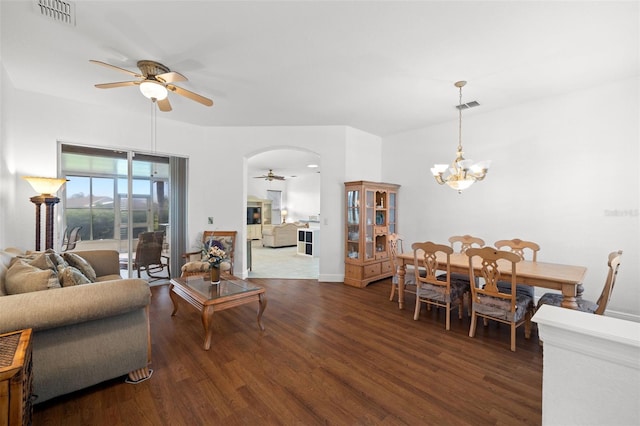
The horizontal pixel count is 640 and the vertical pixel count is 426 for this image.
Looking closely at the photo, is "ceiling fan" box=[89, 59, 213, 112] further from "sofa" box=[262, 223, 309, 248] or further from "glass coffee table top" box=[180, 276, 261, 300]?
"sofa" box=[262, 223, 309, 248]

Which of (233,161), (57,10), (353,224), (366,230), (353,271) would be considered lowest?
(353,271)

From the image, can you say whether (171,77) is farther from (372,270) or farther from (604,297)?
(604,297)

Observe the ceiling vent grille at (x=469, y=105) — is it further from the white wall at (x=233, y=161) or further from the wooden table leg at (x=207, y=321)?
the wooden table leg at (x=207, y=321)

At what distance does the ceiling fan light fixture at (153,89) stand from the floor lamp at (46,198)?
1776mm

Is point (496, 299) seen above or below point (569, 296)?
below

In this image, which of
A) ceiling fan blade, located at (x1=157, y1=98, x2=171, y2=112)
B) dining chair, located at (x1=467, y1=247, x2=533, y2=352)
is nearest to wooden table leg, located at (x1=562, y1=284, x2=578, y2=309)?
dining chair, located at (x1=467, y1=247, x2=533, y2=352)

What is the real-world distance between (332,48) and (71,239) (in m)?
4.67

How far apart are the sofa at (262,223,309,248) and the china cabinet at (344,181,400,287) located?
4408 millimetres

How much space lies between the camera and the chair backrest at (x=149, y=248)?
4.64 m

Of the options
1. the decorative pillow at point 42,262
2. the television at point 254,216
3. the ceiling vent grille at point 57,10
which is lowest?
the decorative pillow at point 42,262

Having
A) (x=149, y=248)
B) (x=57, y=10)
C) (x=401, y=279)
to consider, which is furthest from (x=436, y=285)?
(x=149, y=248)

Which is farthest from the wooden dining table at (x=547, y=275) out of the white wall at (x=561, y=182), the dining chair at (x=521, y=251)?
the white wall at (x=561, y=182)

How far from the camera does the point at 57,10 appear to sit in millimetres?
2170

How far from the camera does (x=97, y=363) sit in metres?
1.97
